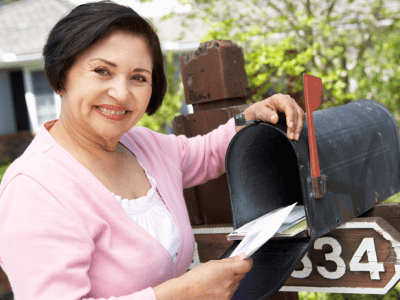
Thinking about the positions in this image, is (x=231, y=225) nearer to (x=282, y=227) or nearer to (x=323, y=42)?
(x=282, y=227)

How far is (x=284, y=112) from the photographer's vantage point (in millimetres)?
1576

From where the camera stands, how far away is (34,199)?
3.94 ft

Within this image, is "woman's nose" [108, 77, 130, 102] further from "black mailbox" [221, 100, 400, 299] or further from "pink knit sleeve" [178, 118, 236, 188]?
"pink knit sleeve" [178, 118, 236, 188]

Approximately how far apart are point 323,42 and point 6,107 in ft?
30.5

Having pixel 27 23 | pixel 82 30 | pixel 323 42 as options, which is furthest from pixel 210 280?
pixel 27 23

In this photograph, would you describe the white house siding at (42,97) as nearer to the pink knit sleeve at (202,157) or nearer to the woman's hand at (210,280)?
the pink knit sleeve at (202,157)

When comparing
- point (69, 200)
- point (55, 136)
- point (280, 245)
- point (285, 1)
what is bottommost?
point (280, 245)

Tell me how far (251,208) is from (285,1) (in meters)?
4.30

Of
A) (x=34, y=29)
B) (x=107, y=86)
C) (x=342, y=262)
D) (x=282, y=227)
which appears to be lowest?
(x=342, y=262)

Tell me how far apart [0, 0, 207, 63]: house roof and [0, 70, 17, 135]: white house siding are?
946 millimetres

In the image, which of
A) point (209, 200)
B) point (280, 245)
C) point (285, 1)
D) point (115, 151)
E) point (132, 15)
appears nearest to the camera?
point (132, 15)

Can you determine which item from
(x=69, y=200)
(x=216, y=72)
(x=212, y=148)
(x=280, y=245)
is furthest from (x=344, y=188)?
(x=69, y=200)

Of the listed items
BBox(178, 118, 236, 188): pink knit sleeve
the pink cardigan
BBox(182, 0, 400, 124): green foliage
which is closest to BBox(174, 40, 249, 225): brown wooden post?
BBox(178, 118, 236, 188): pink knit sleeve

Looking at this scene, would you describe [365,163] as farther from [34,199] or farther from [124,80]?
[34,199]
